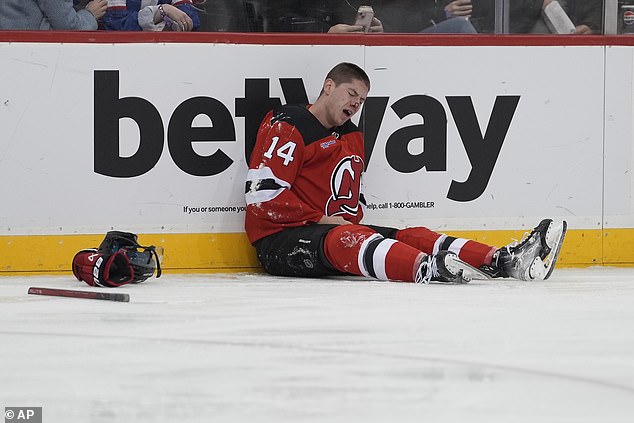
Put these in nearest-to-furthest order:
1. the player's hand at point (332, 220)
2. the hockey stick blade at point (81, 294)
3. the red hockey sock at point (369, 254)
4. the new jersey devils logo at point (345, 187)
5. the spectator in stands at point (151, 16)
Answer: the hockey stick blade at point (81, 294), the red hockey sock at point (369, 254), the player's hand at point (332, 220), the new jersey devils logo at point (345, 187), the spectator in stands at point (151, 16)

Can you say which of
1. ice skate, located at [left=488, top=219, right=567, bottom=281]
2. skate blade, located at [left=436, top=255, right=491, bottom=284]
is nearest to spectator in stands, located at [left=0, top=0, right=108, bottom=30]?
skate blade, located at [left=436, top=255, right=491, bottom=284]

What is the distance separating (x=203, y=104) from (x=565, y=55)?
1553 millimetres

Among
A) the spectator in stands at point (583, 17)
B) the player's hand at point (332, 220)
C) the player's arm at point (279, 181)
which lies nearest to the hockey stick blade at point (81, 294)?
the player's arm at point (279, 181)

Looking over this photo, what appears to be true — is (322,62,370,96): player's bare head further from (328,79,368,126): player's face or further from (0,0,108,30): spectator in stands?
(0,0,108,30): spectator in stands

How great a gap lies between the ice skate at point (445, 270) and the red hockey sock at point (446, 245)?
0.54 feet

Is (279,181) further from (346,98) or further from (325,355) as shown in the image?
(325,355)

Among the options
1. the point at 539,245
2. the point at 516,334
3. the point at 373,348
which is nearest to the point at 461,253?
the point at 539,245

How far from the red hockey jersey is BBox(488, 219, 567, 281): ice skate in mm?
697

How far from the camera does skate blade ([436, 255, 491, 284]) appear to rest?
377cm

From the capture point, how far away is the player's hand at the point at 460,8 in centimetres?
→ 463

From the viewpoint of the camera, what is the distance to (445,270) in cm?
379

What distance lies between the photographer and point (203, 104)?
445 cm

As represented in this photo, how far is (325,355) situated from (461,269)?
4.73 ft

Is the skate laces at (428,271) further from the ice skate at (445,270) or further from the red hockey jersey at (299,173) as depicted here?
the red hockey jersey at (299,173)
